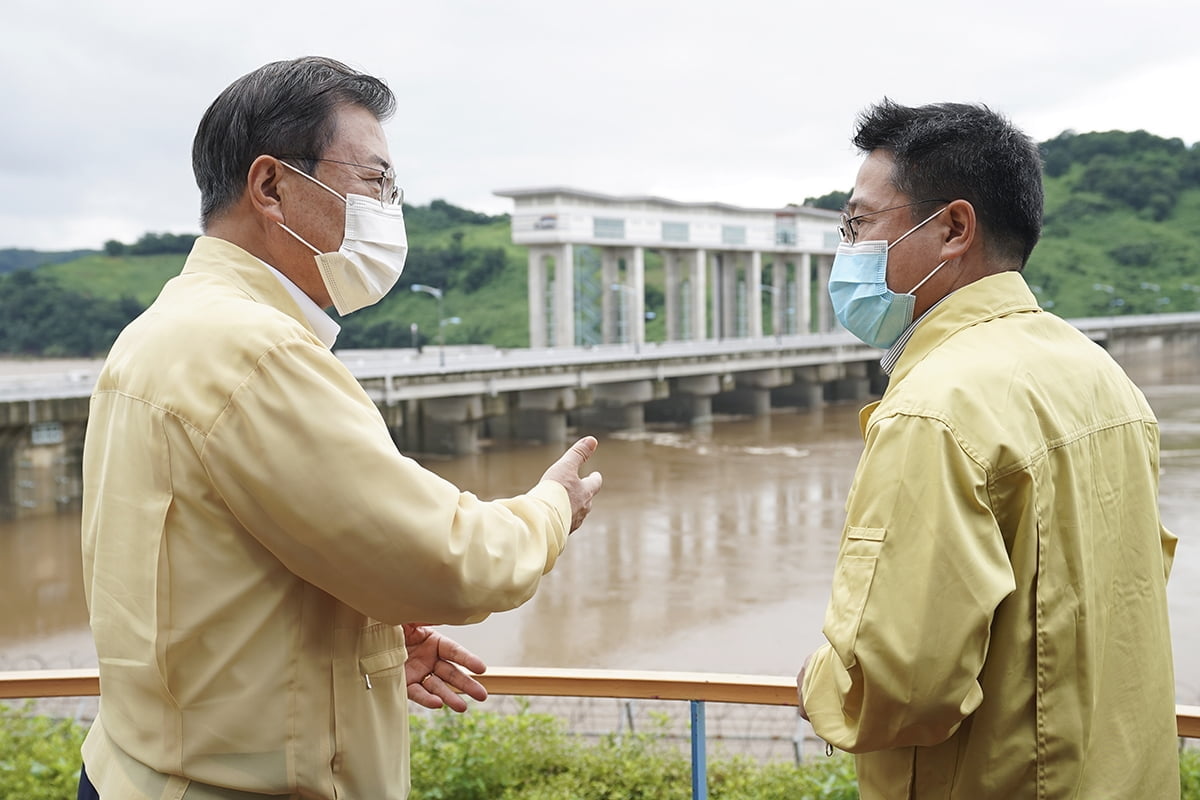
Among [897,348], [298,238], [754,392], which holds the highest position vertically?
[298,238]

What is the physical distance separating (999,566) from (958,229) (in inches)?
30.2

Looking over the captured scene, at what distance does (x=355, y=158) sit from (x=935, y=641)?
136 centimetres

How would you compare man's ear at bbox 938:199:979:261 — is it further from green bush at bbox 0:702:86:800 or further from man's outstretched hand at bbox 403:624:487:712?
green bush at bbox 0:702:86:800

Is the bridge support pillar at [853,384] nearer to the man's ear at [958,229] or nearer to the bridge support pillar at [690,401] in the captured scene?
the bridge support pillar at [690,401]


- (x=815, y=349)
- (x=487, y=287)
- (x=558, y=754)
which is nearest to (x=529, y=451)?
(x=815, y=349)

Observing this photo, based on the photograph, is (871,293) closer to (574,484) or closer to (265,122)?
(574,484)

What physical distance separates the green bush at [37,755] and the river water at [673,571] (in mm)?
8143

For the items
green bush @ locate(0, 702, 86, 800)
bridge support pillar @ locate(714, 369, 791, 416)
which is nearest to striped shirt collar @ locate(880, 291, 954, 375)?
green bush @ locate(0, 702, 86, 800)

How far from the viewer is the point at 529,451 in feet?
105

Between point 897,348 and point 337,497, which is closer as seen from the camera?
point 337,497

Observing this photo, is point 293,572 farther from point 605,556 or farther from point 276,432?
point 605,556

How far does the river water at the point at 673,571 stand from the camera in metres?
13.4

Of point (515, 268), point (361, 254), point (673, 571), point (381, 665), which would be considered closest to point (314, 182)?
point (361, 254)

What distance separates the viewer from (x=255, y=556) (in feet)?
5.65
